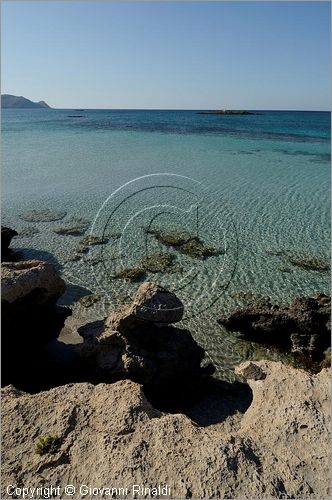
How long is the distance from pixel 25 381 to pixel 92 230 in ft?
48.6

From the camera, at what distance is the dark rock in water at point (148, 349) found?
1102cm

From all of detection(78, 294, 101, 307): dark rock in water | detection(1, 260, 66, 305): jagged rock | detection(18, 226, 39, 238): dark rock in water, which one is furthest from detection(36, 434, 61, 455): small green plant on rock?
detection(18, 226, 39, 238): dark rock in water

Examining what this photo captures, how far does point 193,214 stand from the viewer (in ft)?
89.6

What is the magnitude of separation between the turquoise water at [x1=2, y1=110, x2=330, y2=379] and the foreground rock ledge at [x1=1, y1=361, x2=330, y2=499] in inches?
178

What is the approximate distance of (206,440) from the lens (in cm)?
734

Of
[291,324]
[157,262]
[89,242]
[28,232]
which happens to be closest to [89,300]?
[157,262]

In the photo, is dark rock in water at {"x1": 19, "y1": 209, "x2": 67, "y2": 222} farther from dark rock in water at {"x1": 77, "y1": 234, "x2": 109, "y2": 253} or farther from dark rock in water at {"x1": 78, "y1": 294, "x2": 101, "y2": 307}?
dark rock in water at {"x1": 78, "y1": 294, "x2": 101, "y2": 307}

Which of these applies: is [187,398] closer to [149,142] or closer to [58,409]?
[58,409]

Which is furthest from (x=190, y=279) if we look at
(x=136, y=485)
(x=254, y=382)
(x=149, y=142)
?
(x=149, y=142)

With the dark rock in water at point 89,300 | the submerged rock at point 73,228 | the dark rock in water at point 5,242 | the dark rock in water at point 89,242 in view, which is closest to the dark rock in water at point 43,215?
the submerged rock at point 73,228

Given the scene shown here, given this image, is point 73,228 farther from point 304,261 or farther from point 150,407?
point 150,407

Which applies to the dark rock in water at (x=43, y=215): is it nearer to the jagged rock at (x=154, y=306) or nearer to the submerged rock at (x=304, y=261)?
the submerged rock at (x=304, y=261)

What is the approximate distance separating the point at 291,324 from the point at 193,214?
14.5 meters

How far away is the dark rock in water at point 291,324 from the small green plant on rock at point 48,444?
28.6 ft
